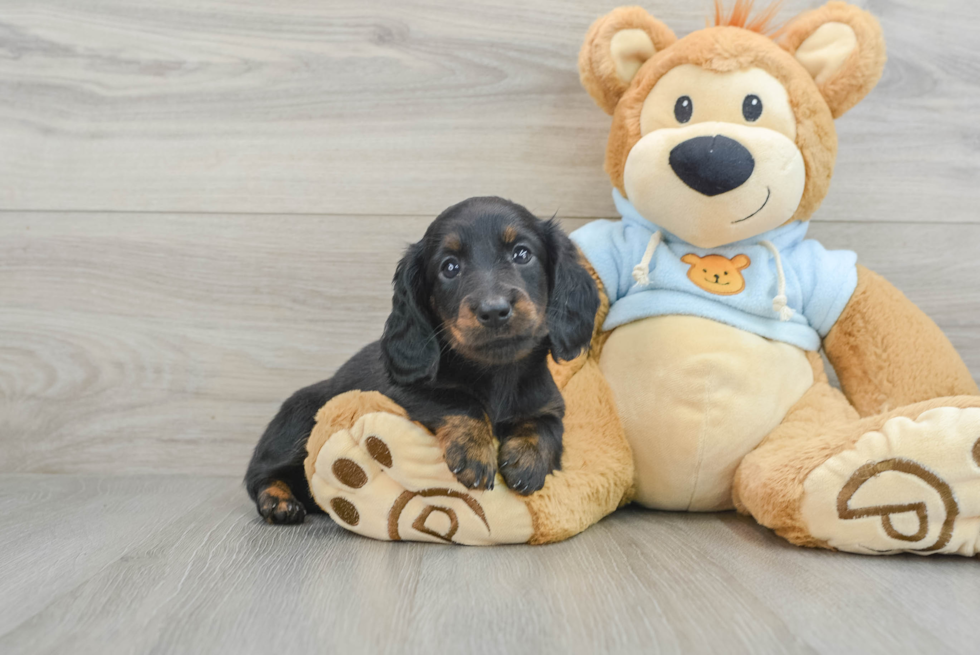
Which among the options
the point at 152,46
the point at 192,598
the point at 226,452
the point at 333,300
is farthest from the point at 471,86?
the point at 192,598

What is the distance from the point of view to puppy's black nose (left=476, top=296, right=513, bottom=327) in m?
1.34

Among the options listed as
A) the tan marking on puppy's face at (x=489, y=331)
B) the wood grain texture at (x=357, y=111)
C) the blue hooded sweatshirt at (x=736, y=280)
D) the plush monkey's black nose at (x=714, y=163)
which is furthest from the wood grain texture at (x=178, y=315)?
the tan marking on puppy's face at (x=489, y=331)

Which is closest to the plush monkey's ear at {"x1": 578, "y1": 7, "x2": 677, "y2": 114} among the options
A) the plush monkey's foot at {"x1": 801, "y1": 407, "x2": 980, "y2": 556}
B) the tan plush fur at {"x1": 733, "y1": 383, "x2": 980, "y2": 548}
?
the tan plush fur at {"x1": 733, "y1": 383, "x2": 980, "y2": 548}

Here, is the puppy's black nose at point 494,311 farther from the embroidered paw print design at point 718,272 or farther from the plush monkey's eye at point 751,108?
the plush monkey's eye at point 751,108

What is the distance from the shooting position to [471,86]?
215 cm

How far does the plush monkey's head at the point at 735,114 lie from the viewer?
161cm

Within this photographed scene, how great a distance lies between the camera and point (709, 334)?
1677 mm

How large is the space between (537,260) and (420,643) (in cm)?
86

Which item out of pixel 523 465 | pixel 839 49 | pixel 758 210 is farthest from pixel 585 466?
pixel 839 49

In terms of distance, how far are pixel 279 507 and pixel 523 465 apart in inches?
25.2

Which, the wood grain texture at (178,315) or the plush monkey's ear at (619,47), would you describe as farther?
the wood grain texture at (178,315)

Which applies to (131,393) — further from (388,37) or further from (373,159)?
(388,37)

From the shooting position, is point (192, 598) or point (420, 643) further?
point (192, 598)

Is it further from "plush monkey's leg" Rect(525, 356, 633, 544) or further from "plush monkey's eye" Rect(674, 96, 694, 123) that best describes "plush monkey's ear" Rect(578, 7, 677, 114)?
"plush monkey's leg" Rect(525, 356, 633, 544)
